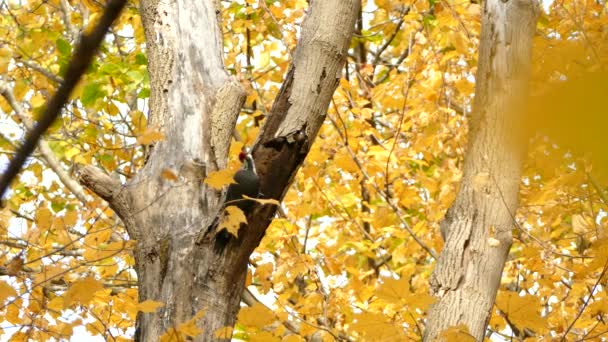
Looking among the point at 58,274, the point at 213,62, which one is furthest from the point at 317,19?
the point at 58,274

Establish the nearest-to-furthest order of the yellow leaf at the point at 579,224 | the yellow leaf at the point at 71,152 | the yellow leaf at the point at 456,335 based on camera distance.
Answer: the yellow leaf at the point at 456,335 → the yellow leaf at the point at 579,224 → the yellow leaf at the point at 71,152

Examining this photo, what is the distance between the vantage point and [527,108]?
0.59 metres

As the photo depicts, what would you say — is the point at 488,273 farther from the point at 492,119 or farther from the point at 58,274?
the point at 58,274

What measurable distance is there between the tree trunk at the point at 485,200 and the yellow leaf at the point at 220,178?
2.80 ft

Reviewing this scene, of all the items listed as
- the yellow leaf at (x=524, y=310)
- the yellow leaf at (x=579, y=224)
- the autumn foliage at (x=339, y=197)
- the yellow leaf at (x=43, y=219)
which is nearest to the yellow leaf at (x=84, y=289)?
the autumn foliage at (x=339, y=197)

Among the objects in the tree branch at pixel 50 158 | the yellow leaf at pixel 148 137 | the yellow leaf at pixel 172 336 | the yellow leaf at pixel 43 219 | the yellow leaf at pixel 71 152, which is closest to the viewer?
the yellow leaf at pixel 172 336

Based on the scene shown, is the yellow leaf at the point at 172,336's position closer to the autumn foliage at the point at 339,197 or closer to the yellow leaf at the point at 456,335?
the autumn foliage at the point at 339,197

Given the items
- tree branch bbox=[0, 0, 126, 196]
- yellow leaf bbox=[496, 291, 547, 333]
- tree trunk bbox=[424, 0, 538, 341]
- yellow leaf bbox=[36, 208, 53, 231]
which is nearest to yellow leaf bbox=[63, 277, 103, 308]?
yellow leaf bbox=[36, 208, 53, 231]

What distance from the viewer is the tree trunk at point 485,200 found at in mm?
2389

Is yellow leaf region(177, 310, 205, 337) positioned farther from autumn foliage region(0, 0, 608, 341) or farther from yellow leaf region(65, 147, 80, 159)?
yellow leaf region(65, 147, 80, 159)

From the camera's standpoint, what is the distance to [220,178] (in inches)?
82.6

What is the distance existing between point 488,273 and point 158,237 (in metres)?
1.13

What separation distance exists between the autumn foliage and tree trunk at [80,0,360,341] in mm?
115

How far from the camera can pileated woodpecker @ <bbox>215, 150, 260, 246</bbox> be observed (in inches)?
83.8
